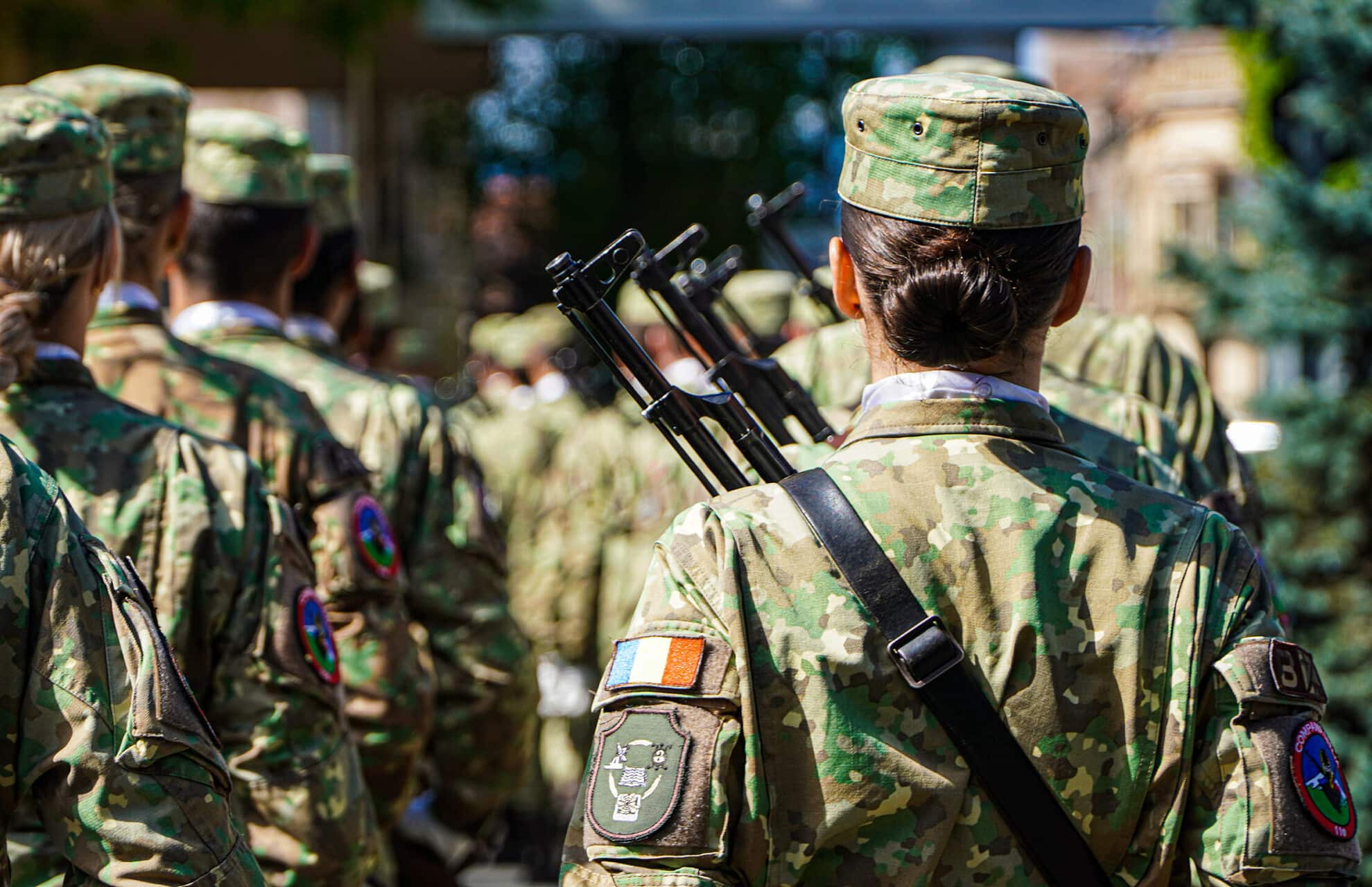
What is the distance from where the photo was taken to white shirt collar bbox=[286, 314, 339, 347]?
452cm

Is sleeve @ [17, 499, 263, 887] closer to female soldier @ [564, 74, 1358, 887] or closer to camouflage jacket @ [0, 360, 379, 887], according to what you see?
female soldier @ [564, 74, 1358, 887]

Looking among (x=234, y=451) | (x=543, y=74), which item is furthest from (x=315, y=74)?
(x=543, y=74)

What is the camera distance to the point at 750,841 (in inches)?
76.8

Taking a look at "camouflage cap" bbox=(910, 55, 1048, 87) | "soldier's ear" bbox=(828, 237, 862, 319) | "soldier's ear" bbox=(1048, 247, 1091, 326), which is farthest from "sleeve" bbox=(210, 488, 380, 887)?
"camouflage cap" bbox=(910, 55, 1048, 87)

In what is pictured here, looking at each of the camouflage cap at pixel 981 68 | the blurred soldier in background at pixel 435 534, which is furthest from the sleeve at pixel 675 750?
the camouflage cap at pixel 981 68

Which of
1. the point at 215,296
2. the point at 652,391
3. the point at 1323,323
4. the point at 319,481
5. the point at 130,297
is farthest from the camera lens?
the point at 1323,323

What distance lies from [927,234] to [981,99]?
0.17m

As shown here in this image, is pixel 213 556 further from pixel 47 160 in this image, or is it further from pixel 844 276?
pixel 844 276

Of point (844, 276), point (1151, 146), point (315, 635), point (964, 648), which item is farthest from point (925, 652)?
point (1151, 146)

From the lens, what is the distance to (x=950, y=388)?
2117mm

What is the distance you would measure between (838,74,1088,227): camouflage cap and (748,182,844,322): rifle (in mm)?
1761

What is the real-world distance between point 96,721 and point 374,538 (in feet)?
5.56

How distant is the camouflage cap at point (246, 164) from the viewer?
12.7 ft

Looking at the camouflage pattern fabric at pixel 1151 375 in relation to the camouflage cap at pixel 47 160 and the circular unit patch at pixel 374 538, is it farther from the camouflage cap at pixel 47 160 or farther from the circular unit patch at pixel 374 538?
the camouflage cap at pixel 47 160
